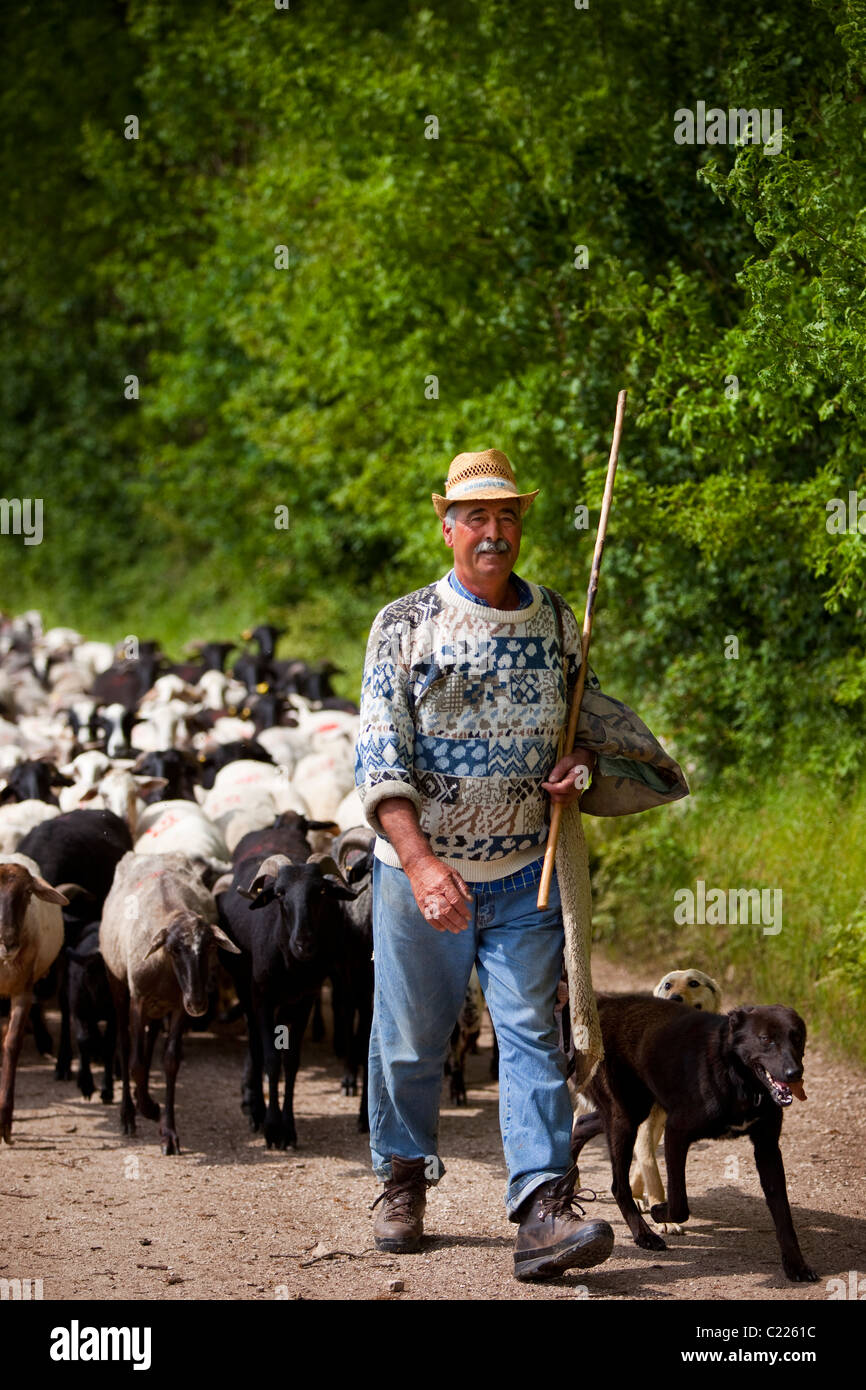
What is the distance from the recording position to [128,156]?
1084 inches

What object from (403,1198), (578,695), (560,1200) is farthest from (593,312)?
(560,1200)

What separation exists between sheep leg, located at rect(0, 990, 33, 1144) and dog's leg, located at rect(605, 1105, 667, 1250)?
9.75 feet

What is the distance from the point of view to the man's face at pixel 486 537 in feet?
16.7

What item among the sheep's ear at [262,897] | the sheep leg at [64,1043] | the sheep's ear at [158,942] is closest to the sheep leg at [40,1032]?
the sheep leg at [64,1043]

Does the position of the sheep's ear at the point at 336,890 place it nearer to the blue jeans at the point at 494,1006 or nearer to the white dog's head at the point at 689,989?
the white dog's head at the point at 689,989

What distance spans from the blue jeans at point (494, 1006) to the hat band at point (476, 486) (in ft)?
4.06

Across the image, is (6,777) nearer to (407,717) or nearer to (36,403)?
(407,717)

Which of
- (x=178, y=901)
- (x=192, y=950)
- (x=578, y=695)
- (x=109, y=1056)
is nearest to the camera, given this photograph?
Answer: (x=578, y=695)

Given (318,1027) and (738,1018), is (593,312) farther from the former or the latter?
(738,1018)

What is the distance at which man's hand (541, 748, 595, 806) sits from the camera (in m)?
5.05

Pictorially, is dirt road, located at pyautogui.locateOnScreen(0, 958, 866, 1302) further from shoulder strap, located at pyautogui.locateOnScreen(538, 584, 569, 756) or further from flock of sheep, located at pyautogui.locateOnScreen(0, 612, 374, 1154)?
shoulder strap, located at pyautogui.locateOnScreen(538, 584, 569, 756)

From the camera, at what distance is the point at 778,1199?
204 inches

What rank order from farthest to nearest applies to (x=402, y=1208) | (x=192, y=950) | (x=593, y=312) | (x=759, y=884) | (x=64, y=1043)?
(x=593, y=312)
(x=759, y=884)
(x=64, y=1043)
(x=192, y=950)
(x=402, y=1208)

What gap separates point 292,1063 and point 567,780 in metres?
2.87
